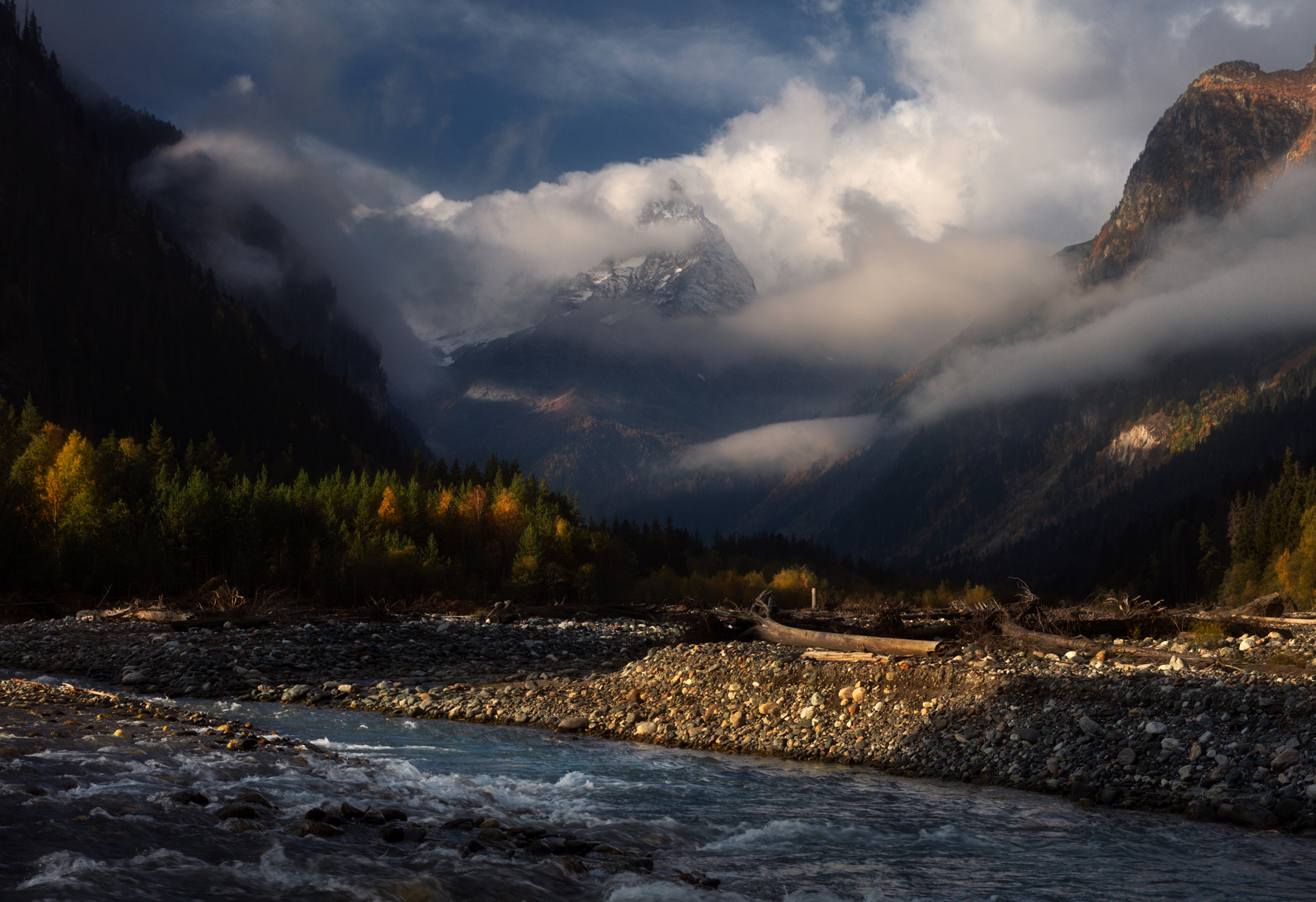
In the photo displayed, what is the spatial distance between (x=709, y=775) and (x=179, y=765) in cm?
968

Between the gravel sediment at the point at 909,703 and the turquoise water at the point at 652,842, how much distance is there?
3.85ft

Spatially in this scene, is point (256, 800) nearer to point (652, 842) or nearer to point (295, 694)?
point (652, 842)

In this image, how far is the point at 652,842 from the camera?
12391mm

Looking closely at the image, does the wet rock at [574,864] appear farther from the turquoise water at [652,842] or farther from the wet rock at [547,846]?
the wet rock at [547,846]

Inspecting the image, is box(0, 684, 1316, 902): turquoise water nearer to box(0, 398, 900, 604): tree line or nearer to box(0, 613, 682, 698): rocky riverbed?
box(0, 613, 682, 698): rocky riverbed

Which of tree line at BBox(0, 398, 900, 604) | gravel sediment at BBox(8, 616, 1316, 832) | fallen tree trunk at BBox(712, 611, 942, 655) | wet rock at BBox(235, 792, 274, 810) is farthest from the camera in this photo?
tree line at BBox(0, 398, 900, 604)

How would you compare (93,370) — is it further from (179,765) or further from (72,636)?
(179,765)

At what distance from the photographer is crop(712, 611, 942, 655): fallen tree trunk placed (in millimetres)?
24047

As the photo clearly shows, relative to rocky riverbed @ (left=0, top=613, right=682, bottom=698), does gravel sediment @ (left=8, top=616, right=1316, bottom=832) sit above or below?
above

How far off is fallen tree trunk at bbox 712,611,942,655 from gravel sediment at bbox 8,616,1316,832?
1239mm

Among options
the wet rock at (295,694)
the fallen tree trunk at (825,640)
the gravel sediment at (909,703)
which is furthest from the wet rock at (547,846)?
the wet rock at (295,694)

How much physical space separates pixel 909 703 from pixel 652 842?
31.8 ft

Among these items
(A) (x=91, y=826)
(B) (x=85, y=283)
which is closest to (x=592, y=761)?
(A) (x=91, y=826)

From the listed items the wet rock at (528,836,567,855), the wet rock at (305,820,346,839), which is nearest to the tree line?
the wet rock at (528,836,567,855)
